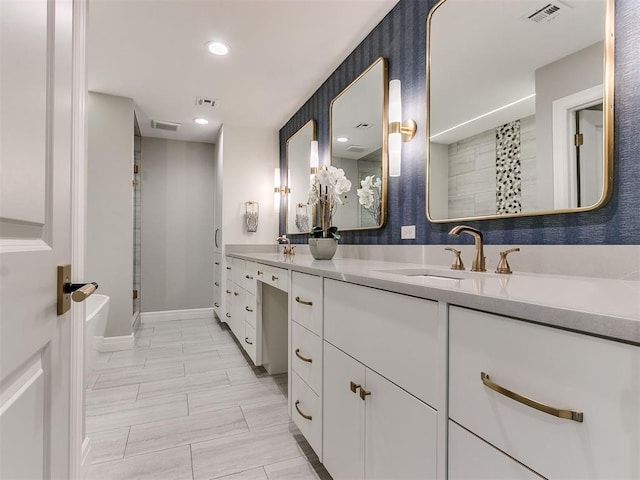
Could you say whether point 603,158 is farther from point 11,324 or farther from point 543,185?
point 11,324

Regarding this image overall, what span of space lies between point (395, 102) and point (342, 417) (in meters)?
1.57

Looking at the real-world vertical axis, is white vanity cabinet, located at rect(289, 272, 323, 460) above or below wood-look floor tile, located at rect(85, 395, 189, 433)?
above

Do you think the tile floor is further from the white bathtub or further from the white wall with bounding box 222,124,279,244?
the white wall with bounding box 222,124,279,244

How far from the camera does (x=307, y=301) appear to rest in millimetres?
1479

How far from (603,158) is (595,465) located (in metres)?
0.88

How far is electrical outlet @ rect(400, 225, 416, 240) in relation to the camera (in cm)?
174

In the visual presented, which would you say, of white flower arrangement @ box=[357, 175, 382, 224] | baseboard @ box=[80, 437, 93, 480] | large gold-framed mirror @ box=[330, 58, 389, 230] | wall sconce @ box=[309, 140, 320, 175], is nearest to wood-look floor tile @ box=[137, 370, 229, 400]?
baseboard @ box=[80, 437, 93, 480]

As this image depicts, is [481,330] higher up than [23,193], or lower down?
lower down

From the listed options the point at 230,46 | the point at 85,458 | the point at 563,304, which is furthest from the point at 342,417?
the point at 230,46

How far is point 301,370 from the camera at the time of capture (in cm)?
156

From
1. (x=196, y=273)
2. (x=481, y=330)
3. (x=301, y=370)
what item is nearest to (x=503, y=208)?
(x=481, y=330)

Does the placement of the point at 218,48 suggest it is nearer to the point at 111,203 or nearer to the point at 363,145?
the point at 363,145

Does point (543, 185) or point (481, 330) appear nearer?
point (481, 330)

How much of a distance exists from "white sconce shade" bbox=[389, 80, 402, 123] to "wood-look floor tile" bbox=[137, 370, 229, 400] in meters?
2.14
